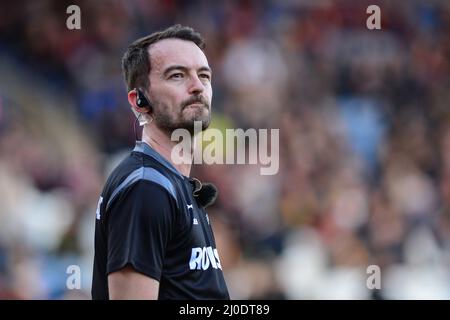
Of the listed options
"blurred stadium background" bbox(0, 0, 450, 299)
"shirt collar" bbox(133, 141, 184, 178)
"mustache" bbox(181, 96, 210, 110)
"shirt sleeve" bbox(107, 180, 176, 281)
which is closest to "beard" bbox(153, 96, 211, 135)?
"mustache" bbox(181, 96, 210, 110)

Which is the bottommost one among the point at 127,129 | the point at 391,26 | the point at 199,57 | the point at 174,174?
the point at 174,174

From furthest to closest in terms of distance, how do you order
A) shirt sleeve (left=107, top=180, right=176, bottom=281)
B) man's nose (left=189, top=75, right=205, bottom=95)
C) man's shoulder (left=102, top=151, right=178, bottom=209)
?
man's nose (left=189, top=75, right=205, bottom=95) → man's shoulder (left=102, top=151, right=178, bottom=209) → shirt sleeve (left=107, top=180, right=176, bottom=281)

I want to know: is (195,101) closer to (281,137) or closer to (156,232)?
(156,232)

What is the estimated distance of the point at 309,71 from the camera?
8094mm

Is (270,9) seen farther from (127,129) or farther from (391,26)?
(127,129)

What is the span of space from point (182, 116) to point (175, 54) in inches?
11.2

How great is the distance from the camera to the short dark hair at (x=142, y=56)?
3.29 m

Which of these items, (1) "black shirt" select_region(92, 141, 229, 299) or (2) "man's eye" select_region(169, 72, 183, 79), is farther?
(2) "man's eye" select_region(169, 72, 183, 79)

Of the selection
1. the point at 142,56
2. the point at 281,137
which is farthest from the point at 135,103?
the point at 281,137

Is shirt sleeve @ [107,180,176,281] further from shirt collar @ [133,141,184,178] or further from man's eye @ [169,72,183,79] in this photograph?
man's eye @ [169,72,183,79]

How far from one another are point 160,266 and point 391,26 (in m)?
6.24

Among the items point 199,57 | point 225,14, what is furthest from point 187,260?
point 225,14

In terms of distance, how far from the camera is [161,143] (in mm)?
3174

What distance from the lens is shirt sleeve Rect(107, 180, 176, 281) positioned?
272 cm
